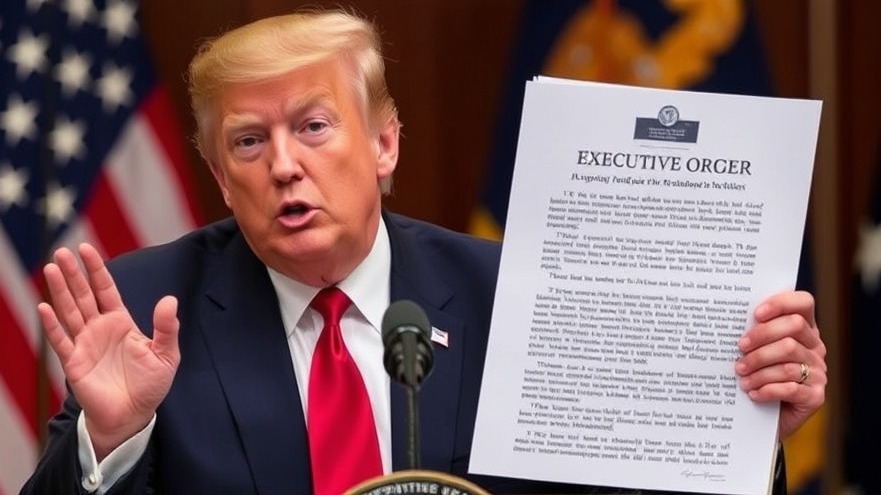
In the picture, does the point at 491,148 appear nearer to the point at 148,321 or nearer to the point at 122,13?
the point at 122,13

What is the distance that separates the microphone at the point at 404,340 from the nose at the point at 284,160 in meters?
0.66

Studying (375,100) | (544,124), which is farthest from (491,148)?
(544,124)

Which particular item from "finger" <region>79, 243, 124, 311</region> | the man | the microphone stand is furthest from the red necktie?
the microphone stand

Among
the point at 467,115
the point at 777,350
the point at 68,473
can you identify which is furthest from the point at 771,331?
the point at 467,115

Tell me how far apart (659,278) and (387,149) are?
27.6 inches

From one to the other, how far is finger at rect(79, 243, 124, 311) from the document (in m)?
0.66

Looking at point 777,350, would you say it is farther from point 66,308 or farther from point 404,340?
point 66,308

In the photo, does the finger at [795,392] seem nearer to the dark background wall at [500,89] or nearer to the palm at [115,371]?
the palm at [115,371]

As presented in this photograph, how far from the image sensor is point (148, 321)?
109 inches

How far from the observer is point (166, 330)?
243cm

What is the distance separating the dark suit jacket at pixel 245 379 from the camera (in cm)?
260

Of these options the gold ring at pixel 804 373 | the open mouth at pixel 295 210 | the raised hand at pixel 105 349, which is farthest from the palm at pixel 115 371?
the gold ring at pixel 804 373

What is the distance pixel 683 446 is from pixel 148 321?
0.98 metres

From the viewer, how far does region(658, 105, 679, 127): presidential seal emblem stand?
7.84ft
